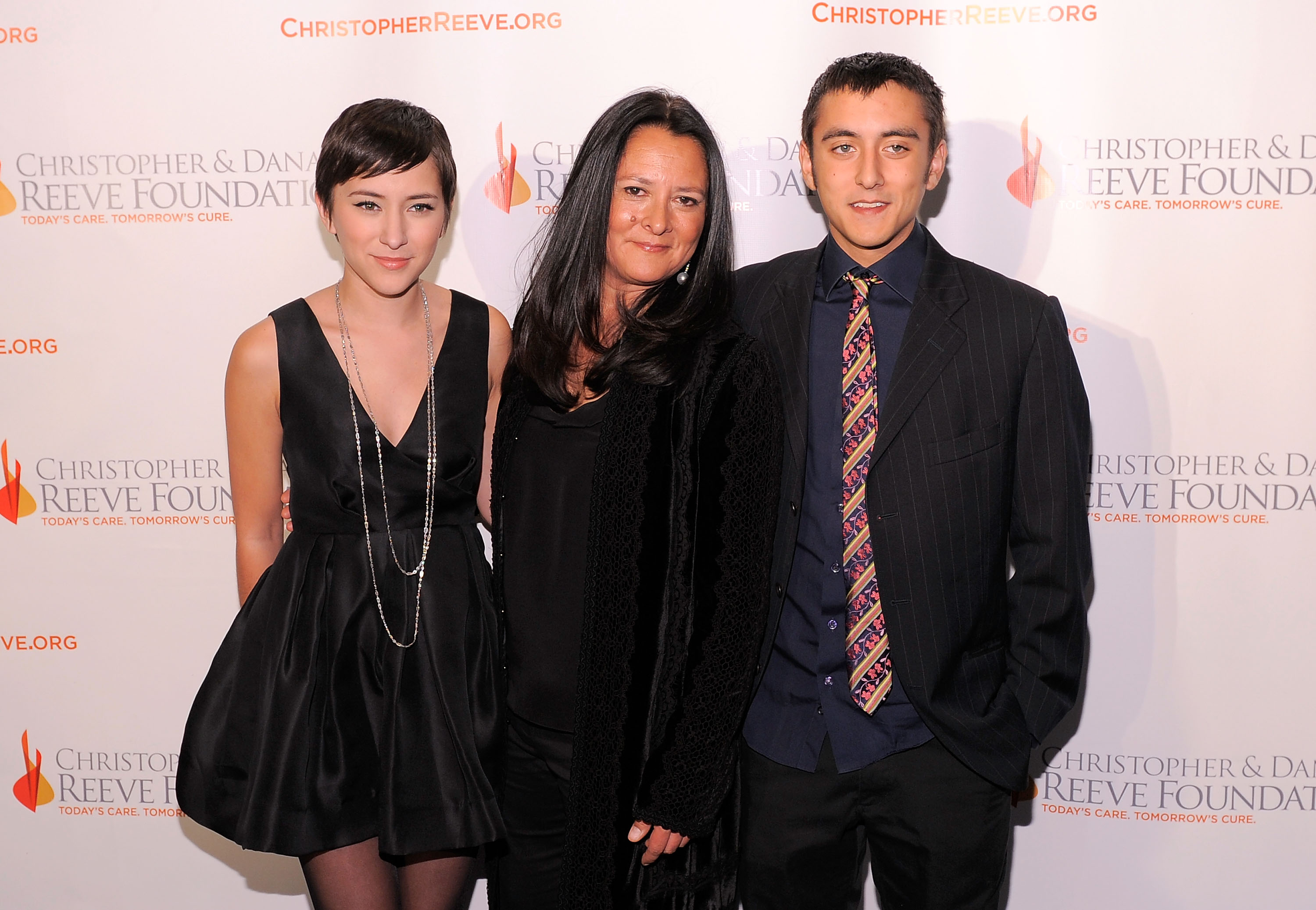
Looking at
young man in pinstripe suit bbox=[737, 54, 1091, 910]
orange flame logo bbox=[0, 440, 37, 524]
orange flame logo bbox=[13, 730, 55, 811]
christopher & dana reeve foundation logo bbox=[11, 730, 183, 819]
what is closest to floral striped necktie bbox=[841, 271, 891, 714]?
young man in pinstripe suit bbox=[737, 54, 1091, 910]

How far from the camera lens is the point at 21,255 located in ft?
8.79

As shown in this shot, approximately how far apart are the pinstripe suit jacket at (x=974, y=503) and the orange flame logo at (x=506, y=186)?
1.02 m

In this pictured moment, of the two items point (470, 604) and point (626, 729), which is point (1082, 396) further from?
point (470, 604)

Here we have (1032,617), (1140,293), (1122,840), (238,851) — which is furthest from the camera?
(238,851)

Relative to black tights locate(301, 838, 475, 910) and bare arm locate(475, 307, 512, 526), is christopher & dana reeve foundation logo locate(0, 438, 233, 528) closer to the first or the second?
bare arm locate(475, 307, 512, 526)

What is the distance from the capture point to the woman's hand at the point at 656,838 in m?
1.70

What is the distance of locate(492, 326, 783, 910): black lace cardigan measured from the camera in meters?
1.67

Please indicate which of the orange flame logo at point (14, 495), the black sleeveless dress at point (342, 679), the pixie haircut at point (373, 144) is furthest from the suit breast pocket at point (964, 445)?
the orange flame logo at point (14, 495)

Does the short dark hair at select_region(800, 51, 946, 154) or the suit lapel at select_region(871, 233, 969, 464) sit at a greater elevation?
the short dark hair at select_region(800, 51, 946, 154)

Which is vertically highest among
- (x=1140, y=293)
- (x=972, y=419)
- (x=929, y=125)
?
(x=929, y=125)

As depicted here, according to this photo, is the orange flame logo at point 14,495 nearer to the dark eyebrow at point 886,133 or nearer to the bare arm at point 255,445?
the bare arm at point 255,445

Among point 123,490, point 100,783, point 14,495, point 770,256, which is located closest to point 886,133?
→ point 770,256

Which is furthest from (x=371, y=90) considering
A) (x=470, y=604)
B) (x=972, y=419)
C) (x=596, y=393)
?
(x=972, y=419)

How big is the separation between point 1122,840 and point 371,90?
275cm
